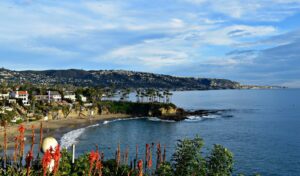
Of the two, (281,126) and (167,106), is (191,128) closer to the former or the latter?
(281,126)

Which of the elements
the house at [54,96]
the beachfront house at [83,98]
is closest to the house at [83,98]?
the beachfront house at [83,98]

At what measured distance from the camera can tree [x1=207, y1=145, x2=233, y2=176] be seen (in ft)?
87.0

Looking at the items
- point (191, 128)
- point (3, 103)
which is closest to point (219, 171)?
point (191, 128)

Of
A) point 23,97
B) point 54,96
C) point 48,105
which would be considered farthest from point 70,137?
point 54,96

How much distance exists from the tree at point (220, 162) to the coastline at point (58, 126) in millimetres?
63793

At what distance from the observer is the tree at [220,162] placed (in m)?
26.5

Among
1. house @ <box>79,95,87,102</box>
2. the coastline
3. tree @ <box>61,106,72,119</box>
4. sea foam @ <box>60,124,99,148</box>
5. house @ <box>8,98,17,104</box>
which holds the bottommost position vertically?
sea foam @ <box>60,124,99,148</box>

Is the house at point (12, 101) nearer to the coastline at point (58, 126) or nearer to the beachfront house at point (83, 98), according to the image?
the coastline at point (58, 126)

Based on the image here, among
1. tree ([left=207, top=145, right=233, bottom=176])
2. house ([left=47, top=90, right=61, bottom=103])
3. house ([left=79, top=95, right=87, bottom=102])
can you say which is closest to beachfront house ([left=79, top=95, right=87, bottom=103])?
house ([left=79, top=95, right=87, bottom=102])

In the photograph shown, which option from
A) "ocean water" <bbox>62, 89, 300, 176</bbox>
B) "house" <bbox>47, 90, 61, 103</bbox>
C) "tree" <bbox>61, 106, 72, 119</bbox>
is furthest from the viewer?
"house" <bbox>47, 90, 61, 103</bbox>

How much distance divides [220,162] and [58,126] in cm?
9849

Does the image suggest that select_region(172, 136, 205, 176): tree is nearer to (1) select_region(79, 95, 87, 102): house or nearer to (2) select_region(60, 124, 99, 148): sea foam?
(2) select_region(60, 124, 99, 148): sea foam

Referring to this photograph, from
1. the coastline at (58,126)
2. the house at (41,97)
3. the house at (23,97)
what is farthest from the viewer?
the house at (41,97)

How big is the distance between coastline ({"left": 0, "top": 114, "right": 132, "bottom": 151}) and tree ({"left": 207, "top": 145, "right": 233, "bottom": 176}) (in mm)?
63793
